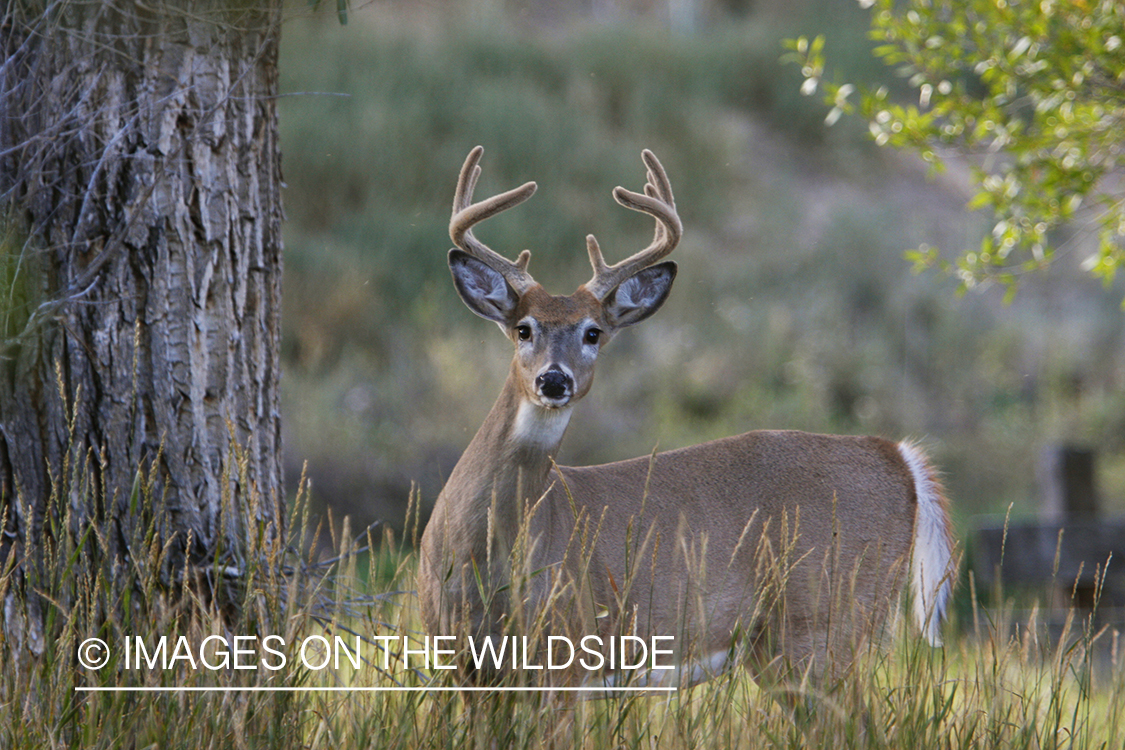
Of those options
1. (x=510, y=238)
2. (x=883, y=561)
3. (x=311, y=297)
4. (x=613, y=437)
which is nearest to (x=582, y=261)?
(x=510, y=238)

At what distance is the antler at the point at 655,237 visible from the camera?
3889 millimetres

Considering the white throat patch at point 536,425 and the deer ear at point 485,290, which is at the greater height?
the deer ear at point 485,290

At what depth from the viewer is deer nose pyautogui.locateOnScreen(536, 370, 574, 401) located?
3.53 metres

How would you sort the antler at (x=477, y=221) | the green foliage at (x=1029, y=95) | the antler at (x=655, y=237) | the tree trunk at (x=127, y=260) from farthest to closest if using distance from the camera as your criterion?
the green foliage at (x=1029, y=95) → the antler at (x=655, y=237) → the antler at (x=477, y=221) → the tree trunk at (x=127, y=260)

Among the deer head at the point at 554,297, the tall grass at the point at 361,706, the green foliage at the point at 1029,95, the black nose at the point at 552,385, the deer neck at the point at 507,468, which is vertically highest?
the green foliage at the point at 1029,95

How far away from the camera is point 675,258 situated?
13359 millimetres

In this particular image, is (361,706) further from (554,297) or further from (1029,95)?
(1029,95)

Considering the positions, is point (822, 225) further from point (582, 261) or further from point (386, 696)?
point (386, 696)

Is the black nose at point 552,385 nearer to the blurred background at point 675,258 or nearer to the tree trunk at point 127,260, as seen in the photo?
the tree trunk at point 127,260

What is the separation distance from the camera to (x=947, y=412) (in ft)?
36.9

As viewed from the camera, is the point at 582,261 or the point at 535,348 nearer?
the point at 535,348

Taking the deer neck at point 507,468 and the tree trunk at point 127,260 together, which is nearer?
the tree trunk at point 127,260

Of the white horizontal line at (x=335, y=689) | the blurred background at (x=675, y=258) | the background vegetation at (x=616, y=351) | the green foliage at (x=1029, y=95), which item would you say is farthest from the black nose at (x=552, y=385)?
the blurred background at (x=675, y=258)

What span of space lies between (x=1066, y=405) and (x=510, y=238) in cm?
610
